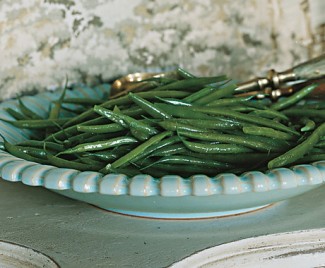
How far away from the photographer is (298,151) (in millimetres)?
921

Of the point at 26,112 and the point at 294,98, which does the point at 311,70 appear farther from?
the point at 26,112

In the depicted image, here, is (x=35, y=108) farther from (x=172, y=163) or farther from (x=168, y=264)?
(x=168, y=264)

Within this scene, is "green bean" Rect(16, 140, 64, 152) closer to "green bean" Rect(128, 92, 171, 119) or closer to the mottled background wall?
"green bean" Rect(128, 92, 171, 119)

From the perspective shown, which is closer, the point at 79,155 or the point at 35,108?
the point at 79,155

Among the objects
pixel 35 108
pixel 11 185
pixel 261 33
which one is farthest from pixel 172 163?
pixel 261 33

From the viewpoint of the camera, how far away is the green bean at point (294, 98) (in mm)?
1154

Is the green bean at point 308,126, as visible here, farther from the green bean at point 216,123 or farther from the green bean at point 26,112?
the green bean at point 26,112

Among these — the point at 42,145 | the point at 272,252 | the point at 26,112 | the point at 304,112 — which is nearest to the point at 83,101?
the point at 26,112

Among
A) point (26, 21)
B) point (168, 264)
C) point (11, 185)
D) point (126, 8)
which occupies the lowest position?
point (168, 264)

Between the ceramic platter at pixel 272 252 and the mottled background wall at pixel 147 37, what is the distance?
2.43 feet

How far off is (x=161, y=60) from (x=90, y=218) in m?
0.78

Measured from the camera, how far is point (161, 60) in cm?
165

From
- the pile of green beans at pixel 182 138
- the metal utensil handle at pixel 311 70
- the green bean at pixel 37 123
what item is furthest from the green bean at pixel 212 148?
the metal utensil handle at pixel 311 70

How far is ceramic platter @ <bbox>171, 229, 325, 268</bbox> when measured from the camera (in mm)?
849
